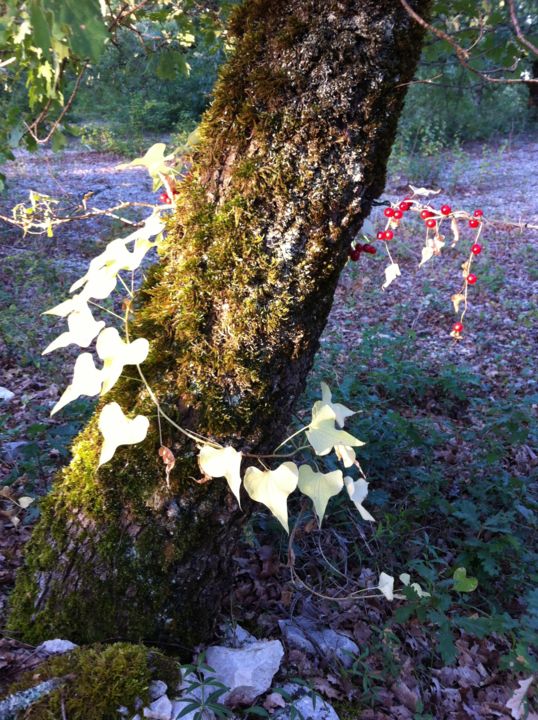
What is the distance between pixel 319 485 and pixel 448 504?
4.73 feet

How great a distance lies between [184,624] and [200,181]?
1.13 m

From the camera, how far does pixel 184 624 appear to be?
4.72 ft

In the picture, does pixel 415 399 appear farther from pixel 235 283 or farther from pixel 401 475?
pixel 235 283

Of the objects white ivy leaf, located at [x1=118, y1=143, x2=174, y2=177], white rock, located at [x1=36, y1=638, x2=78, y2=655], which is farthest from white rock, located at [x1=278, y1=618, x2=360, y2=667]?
white ivy leaf, located at [x1=118, y1=143, x2=174, y2=177]

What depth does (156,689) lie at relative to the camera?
1239 millimetres

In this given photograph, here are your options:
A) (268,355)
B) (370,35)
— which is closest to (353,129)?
(370,35)

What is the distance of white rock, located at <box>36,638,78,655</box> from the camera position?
131 cm

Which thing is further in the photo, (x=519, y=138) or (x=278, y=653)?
(x=519, y=138)

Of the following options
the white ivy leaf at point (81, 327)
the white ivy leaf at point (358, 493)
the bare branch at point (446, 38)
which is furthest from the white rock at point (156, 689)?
the bare branch at point (446, 38)

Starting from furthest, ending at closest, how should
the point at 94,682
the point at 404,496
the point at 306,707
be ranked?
1. the point at 404,496
2. the point at 306,707
3. the point at 94,682

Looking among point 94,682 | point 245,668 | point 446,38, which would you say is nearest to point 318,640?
point 245,668

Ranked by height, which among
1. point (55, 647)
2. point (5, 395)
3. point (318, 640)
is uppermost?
point (55, 647)

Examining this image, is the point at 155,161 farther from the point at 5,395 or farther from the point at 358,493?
the point at 5,395

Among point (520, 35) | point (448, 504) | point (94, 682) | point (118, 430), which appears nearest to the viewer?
point (520, 35)
